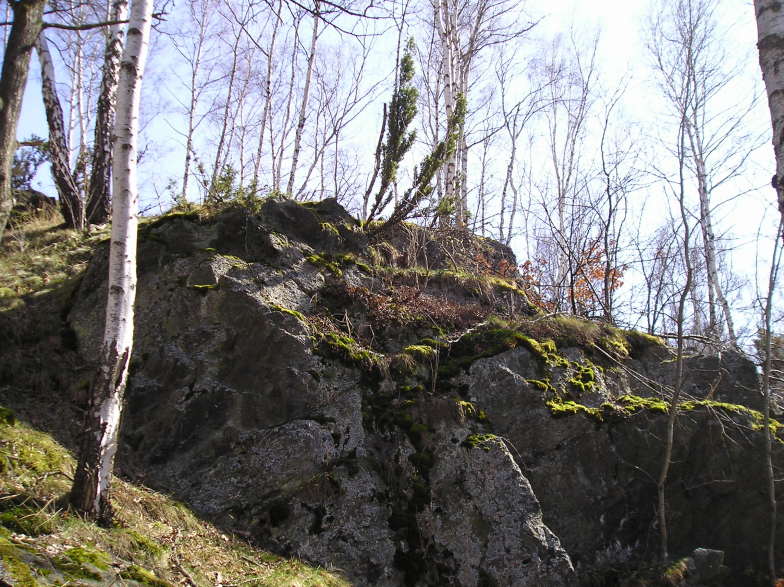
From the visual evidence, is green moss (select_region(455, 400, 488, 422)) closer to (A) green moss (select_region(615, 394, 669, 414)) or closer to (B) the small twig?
(A) green moss (select_region(615, 394, 669, 414))

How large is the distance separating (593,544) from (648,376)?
90.9 inches

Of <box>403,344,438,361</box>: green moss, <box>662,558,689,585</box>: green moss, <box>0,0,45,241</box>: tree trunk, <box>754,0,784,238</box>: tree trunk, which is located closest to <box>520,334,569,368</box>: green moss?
<box>403,344,438,361</box>: green moss

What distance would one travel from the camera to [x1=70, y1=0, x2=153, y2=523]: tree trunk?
3.17m

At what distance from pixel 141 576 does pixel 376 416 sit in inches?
97.1

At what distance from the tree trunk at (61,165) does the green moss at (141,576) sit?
20.6 feet

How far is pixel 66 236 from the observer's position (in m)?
7.36

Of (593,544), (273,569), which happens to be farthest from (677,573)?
(273,569)

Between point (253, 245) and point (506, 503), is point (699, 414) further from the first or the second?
point (253, 245)

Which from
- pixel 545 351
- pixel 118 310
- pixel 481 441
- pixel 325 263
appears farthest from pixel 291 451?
pixel 545 351

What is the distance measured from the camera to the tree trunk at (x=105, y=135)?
25.8ft

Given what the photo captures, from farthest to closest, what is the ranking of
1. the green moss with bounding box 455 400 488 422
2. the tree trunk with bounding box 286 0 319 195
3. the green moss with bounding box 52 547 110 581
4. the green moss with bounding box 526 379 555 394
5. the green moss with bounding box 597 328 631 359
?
1. the tree trunk with bounding box 286 0 319 195
2. the green moss with bounding box 597 328 631 359
3. the green moss with bounding box 526 379 555 394
4. the green moss with bounding box 455 400 488 422
5. the green moss with bounding box 52 547 110 581

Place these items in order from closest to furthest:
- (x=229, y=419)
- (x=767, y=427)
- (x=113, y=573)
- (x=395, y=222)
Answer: (x=113, y=573) → (x=229, y=419) → (x=767, y=427) → (x=395, y=222)

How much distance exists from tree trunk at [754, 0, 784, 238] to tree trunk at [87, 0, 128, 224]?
807 centimetres

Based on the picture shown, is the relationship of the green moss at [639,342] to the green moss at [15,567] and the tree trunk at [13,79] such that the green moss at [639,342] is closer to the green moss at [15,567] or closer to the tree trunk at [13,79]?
the green moss at [15,567]
